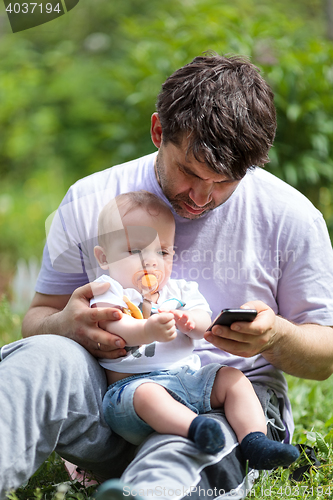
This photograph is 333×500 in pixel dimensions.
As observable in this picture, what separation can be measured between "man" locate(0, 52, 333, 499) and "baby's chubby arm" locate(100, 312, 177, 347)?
0.03 meters

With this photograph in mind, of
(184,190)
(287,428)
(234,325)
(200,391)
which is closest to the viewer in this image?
(234,325)

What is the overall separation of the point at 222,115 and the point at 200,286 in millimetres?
595

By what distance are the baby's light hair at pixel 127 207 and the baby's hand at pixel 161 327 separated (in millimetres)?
360

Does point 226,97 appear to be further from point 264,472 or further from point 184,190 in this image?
point 264,472

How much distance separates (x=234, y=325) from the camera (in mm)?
1617

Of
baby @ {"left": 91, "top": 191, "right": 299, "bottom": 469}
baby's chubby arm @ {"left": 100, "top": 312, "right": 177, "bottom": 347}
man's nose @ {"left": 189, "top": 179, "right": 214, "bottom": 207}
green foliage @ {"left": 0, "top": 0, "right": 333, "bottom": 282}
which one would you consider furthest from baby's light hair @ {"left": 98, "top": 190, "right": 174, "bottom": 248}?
green foliage @ {"left": 0, "top": 0, "right": 333, "bottom": 282}

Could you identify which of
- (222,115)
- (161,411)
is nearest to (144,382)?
(161,411)

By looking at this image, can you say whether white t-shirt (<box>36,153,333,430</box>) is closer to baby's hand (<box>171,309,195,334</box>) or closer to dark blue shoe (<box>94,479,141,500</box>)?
baby's hand (<box>171,309,195,334</box>)

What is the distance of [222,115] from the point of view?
1.73 metres

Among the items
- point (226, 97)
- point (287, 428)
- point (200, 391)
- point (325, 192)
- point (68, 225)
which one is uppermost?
point (226, 97)

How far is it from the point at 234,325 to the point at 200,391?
0.26 m

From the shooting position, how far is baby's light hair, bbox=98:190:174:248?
187 centimetres

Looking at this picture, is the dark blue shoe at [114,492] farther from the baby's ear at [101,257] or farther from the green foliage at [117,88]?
the green foliage at [117,88]

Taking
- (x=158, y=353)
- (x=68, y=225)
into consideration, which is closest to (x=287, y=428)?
(x=158, y=353)
